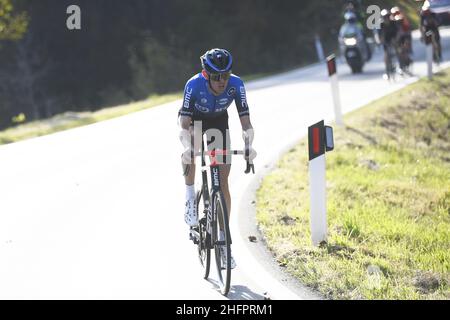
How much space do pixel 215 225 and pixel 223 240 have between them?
0.72 ft

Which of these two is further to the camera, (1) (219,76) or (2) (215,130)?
(2) (215,130)

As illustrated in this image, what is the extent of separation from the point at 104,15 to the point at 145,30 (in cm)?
279

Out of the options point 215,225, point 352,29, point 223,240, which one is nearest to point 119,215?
point 215,225

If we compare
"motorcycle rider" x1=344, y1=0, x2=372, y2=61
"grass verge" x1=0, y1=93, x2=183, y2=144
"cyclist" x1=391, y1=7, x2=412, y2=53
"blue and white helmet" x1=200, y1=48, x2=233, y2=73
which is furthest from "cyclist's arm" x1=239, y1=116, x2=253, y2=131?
"motorcycle rider" x1=344, y1=0, x2=372, y2=61

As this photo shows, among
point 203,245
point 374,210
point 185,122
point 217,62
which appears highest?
point 217,62

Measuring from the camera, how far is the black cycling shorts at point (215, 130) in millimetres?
6289

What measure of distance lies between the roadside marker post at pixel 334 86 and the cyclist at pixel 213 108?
279 inches

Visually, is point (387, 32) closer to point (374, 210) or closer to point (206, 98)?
point (374, 210)

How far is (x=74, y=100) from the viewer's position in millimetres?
38938

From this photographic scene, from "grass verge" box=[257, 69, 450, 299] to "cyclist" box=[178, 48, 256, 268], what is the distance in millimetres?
1091

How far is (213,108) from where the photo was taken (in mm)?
6289

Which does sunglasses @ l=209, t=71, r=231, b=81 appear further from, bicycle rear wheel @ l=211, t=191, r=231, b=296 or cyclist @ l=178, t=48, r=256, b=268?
bicycle rear wheel @ l=211, t=191, r=231, b=296

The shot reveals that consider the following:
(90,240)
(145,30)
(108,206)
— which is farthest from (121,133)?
(145,30)

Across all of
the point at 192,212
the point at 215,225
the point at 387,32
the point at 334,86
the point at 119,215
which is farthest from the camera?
the point at 387,32
